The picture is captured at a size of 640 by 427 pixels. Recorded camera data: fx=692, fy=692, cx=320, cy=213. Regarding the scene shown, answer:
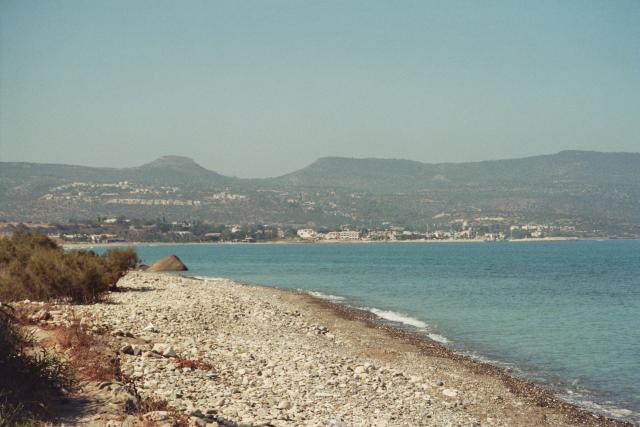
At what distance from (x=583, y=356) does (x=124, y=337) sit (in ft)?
46.0

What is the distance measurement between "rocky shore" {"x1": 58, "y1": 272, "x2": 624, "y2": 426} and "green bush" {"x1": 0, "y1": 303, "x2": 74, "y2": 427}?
88 centimetres

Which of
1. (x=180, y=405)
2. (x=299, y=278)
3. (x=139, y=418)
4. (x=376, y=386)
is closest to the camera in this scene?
(x=139, y=418)

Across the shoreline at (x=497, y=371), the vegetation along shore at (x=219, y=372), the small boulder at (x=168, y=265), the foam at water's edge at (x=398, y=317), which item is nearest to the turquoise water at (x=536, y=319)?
the foam at water's edge at (x=398, y=317)

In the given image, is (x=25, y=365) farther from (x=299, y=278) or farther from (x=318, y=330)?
(x=299, y=278)

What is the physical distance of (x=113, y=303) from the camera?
24609mm

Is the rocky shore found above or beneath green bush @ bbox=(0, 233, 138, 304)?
beneath

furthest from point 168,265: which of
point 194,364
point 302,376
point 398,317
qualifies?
point 194,364

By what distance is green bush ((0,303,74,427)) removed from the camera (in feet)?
28.3

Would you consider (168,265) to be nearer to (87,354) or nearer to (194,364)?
(194,364)

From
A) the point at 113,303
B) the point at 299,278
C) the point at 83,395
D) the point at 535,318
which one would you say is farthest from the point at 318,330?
the point at 299,278

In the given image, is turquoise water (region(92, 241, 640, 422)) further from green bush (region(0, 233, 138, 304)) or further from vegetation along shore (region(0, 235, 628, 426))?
green bush (region(0, 233, 138, 304))

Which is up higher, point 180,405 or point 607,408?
point 180,405

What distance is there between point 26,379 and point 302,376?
20.5ft

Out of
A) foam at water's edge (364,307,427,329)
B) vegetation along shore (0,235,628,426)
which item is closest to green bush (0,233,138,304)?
vegetation along shore (0,235,628,426)
